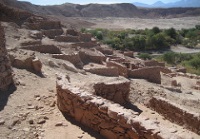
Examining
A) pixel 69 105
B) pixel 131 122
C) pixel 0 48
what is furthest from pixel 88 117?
pixel 0 48

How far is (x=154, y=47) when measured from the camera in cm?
5038

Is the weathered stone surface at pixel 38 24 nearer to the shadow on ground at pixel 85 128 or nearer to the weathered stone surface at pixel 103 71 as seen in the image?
the weathered stone surface at pixel 103 71

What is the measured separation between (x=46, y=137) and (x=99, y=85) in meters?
2.47

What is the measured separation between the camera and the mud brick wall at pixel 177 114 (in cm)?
830

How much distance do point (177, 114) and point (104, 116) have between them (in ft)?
11.2

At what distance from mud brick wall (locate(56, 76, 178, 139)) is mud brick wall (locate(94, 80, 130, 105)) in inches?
41.6

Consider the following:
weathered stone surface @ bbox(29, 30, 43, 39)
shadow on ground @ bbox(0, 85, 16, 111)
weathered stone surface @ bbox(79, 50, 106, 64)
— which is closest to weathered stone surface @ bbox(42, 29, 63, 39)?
weathered stone surface @ bbox(29, 30, 43, 39)

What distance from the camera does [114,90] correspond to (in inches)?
333

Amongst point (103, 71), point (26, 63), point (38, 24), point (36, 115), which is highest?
point (38, 24)

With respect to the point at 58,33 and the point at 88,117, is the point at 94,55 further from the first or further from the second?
the point at 88,117

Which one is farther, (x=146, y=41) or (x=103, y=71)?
(x=146, y=41)

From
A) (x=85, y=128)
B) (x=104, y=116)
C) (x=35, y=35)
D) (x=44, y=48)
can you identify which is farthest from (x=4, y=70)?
(x=35, y=35)

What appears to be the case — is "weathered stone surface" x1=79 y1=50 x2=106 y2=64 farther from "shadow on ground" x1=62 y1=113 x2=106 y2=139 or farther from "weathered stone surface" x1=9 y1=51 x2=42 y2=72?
"shadow on ground" x1=62 y1=113 x2=106 y2=139

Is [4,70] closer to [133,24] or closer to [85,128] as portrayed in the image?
[85,128]
